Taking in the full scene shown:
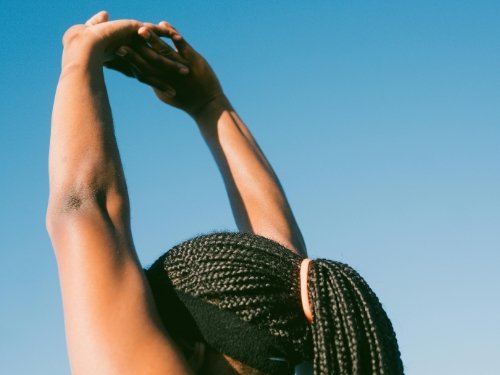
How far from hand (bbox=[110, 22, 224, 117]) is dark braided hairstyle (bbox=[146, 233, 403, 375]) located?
1489 mm

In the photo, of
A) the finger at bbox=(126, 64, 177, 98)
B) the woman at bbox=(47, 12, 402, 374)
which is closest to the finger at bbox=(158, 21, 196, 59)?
the finger at bbox=(126, 64, 177, 98)

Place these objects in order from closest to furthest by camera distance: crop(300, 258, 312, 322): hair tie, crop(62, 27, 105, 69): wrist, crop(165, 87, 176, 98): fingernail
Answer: crop(300, 258, 312, 322): hair tie, crop(62, 27, 105, 69): wrist, crop(165, 87, 176, 98): fingernail

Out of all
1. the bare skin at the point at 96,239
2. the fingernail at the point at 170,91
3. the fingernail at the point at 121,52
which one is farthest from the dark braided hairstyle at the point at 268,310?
the fingernail at the point at 170,91

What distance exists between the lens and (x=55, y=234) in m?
2.98

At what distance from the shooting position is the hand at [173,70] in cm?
441

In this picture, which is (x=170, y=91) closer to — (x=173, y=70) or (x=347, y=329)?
(x=173, y=70)

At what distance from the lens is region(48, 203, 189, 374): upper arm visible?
9.16ft

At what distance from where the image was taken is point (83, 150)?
10.3ft

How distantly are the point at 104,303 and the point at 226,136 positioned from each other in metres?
1.92

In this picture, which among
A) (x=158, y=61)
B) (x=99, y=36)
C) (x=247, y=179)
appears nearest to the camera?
(x=99, y=36)

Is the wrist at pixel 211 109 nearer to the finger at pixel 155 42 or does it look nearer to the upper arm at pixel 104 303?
the finger at pixel 155 42

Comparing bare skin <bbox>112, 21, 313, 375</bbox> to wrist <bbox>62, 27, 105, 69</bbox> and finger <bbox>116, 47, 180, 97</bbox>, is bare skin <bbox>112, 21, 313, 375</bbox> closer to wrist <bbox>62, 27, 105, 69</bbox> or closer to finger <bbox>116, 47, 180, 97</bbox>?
finger <bbox>116, 47, 180, 97</bbox>

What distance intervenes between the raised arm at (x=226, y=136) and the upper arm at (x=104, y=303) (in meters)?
1.29

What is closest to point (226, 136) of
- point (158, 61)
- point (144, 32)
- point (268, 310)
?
point (158, 61)
